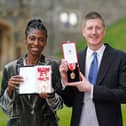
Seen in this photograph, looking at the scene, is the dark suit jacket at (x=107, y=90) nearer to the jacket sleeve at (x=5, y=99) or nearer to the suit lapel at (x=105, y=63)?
the suit lapel at (x=105, y=63)

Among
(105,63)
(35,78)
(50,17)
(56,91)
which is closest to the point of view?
(35,78)

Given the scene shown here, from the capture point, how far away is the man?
434cm

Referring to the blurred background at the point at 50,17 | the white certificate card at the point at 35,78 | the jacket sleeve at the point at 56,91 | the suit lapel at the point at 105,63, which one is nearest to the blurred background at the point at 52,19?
the blurred background at the point at 50,17

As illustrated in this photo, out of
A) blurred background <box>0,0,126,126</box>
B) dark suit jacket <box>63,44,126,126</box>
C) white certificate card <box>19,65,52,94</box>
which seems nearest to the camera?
white certificate card <box>19,65,52,94</box>

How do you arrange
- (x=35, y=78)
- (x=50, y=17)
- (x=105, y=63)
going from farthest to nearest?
(x=50, y=17), (x=105, y=63), (x=35, y=78)

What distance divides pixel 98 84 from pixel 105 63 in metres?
0.18

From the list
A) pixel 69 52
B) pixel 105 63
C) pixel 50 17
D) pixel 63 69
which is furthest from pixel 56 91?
pixel 50 17

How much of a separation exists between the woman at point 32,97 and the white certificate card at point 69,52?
130mm

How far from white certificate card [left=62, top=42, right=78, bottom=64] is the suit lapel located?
0.28 metres

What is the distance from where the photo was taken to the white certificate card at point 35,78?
13.5 ft

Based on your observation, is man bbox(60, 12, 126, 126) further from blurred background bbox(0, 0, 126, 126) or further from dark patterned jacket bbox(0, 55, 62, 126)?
blurred background bbox(0, 0, 126, 126)

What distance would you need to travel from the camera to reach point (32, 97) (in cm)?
419

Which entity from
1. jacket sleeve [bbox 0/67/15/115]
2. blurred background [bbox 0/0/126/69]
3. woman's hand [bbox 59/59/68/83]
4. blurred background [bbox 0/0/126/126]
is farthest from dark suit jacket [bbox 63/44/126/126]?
blurred background [bbox 0/0/126/69]

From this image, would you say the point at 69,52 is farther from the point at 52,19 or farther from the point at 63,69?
the point at 52,19
